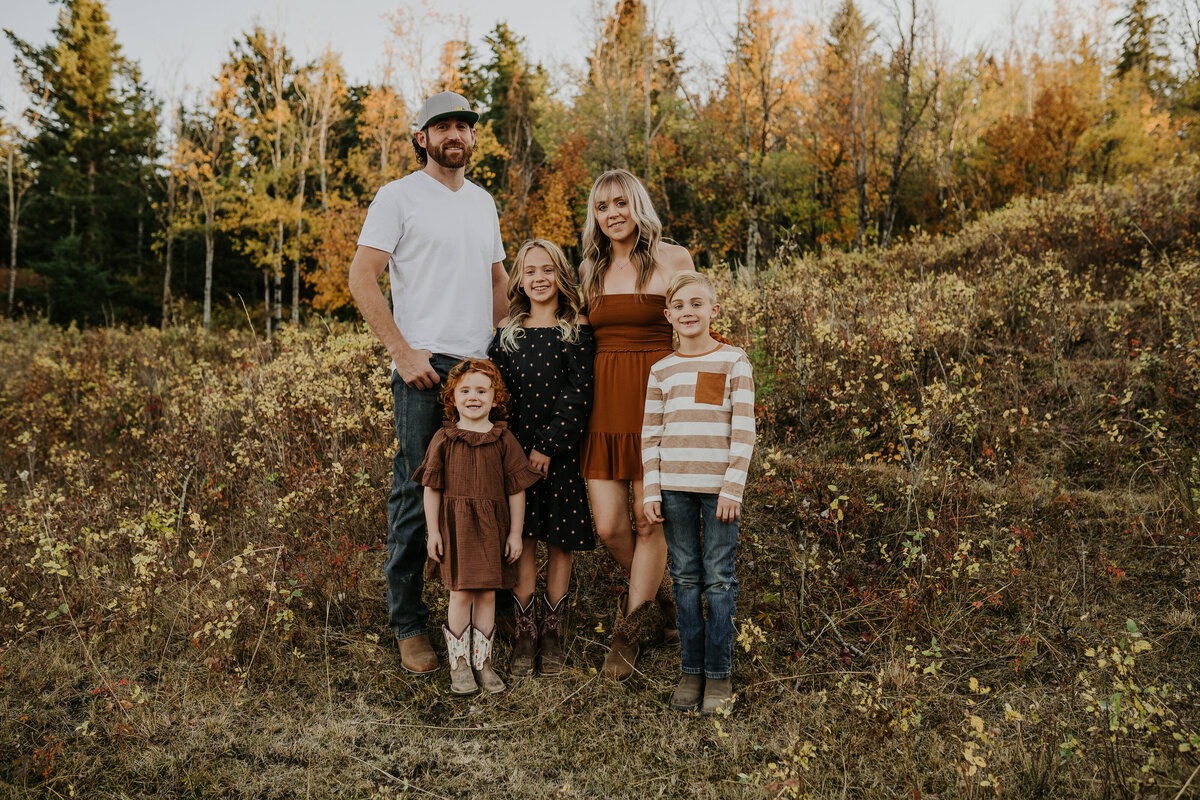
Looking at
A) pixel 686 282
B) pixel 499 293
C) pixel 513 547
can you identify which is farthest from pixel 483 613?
pixel 686 282

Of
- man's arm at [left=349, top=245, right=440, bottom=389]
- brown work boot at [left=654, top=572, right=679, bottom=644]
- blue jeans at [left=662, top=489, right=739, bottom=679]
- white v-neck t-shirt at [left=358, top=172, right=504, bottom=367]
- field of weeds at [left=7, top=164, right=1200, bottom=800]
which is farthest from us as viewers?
brown work boot at [left=654, top=572, right=679, bottom=644]

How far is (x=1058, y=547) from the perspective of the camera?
12.2ft

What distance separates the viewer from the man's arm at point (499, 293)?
11.2ft

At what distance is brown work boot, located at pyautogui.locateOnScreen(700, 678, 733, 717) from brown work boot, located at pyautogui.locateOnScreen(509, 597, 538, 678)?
81 centimetres

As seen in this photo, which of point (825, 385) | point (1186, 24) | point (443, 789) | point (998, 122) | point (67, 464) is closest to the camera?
point (443, 789)

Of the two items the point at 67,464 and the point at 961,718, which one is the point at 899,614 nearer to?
the point at 961,718

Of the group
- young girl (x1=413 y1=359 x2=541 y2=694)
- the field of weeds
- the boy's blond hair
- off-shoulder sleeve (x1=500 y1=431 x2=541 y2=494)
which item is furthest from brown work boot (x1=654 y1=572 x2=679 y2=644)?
the boy's blond hair

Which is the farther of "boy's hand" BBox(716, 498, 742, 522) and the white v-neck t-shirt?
the white v-neck t-shirt

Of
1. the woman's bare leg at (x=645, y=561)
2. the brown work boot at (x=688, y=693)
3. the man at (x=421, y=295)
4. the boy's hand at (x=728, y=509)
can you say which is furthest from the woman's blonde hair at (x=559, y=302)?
the brown work boot at (x=688, y=693)

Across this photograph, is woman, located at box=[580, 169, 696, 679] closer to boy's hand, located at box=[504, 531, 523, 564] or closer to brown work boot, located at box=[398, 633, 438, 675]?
boy's hand, located at box=[504, 531, 523, 564]

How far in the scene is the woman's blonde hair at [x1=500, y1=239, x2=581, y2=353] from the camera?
3.10 metres

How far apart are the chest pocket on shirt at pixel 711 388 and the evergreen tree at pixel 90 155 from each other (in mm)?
22047

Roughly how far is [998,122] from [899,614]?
19.6 m

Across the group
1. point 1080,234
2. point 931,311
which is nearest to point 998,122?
point 1080,234
